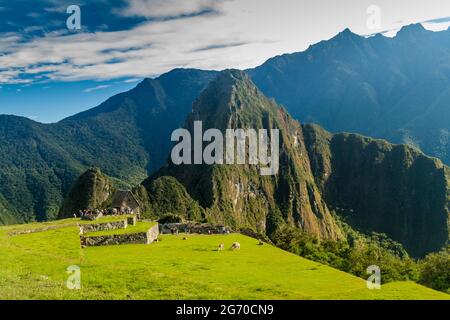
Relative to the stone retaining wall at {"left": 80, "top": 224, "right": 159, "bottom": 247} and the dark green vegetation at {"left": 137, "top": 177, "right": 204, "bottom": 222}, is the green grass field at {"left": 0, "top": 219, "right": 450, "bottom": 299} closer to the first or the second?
the stone retaining wall at {"left": 80, "top": 224, "right": 159, "bottom": 247}

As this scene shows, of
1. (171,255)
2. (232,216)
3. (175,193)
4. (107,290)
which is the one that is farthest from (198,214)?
(107,290)

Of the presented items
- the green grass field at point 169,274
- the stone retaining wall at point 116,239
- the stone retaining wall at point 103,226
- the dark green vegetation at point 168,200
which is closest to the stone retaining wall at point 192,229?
the stone retaining wall at point 103,226

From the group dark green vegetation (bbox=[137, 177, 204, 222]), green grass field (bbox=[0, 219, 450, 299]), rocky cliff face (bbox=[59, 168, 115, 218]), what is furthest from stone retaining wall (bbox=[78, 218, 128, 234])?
rocky cliff face (bbox=[59, 168, 115, 218])

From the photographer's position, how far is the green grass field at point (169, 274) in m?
17.0

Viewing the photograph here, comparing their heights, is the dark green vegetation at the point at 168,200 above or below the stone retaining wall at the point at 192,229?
below

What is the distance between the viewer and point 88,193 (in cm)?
14162

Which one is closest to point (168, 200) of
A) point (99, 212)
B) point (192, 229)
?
point (192, 229)

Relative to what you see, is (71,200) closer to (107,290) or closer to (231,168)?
(231,168)

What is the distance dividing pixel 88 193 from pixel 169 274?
411 ft

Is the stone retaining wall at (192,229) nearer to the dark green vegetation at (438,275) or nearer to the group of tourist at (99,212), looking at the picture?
the group of tourist at (99,212)

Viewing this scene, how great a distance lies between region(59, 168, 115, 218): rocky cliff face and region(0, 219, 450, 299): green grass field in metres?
107

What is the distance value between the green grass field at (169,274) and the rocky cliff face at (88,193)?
107303 mm

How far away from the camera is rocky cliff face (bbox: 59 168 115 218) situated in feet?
458
